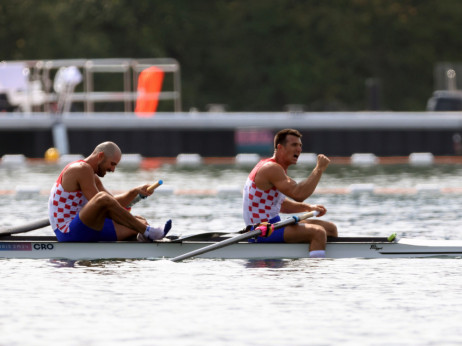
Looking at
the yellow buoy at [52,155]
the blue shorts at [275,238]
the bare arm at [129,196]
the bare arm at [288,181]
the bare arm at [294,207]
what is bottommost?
the yellow buoy at [52,155]

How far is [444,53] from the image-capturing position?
56906 mm

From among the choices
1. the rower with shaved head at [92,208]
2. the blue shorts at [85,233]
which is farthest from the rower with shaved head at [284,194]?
the blue shorts at [85,233]

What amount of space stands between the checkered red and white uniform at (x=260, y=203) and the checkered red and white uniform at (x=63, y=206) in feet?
6.02

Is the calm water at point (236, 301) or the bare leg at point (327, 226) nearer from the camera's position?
the calm water at point (236, 301)

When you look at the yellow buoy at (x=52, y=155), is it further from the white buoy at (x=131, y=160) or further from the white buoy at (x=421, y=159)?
the white buoy at (x=421, y=159)

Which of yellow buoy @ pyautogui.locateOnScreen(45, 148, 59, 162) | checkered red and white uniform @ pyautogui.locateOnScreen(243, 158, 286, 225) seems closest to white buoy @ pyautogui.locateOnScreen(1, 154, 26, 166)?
yellow buoy @ pyautogui.locateOnScreen(45, 148, 59, 162)

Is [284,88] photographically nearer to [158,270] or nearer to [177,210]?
[177,210]

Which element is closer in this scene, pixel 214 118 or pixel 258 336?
pixel 258 336

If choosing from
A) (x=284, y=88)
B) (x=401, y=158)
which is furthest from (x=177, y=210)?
(x=284, y=88)

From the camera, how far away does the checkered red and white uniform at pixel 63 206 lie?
48.7 ft

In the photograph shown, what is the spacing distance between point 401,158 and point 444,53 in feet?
73.2

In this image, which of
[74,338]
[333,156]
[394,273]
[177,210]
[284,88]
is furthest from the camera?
[284,88]

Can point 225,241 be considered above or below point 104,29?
below

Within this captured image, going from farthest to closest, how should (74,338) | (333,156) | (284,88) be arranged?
(284,88), (333,156), (74,338)
